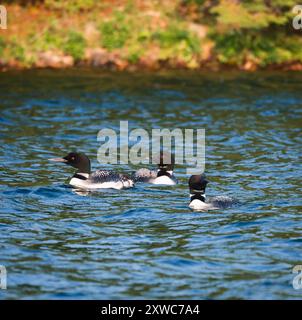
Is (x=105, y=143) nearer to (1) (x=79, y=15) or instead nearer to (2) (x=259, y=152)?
(2) (x=259, y=152)

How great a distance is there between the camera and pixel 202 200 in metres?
14.9

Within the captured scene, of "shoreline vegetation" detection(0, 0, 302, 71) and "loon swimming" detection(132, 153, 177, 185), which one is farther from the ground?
"shoreline vegetation" detection(0, 0, 302, 71)

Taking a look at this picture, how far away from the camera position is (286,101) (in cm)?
2442

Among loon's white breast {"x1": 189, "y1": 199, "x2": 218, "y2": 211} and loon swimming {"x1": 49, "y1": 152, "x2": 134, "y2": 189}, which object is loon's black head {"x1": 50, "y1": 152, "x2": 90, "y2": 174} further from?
loon's white breast {"x1": 189, "y1": 199, "x2": 218, "y2": 211}

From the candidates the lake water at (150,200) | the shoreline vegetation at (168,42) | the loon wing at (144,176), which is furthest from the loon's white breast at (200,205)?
the shoreline vegetation at (168,42)

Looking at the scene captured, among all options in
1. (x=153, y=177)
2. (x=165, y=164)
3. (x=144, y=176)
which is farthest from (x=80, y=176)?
(x=165, y=164)

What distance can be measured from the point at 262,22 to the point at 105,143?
9.04m

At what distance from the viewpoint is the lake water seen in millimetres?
11617

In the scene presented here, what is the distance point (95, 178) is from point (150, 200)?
155 centimetres

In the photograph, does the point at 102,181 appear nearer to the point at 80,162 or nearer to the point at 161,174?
the point at 80,162

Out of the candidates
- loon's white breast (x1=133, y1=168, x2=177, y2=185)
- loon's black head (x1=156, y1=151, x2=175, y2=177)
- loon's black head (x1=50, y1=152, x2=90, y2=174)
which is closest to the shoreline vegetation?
loon's black head (x1=156, y1=151, x2=175, y2=177)

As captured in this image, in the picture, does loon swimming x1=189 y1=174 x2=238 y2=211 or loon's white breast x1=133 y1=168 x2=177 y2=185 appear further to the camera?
loon's white breast x1=133 y1=168 x2=177 y2=185

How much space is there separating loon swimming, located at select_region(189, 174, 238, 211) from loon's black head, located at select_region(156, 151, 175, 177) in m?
1.87
